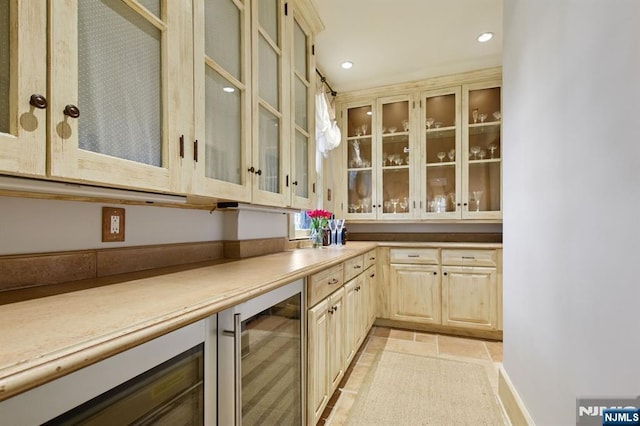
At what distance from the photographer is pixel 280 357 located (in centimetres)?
132

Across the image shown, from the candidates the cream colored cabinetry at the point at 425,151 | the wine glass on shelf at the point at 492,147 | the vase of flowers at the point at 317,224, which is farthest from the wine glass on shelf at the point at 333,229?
the wine glass on shelf at the point at 492,147

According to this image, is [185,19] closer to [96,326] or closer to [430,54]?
[96,326]

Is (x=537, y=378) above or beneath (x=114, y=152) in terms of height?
beneath

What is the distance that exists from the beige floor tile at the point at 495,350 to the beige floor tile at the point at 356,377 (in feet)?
3.60

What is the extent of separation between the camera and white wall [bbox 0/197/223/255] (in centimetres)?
91

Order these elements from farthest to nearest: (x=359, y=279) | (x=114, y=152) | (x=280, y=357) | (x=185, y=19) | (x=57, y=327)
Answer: (x=359, y=279) → (x=280, y=357) → (x=185, y=19) → (x=114, y=152) → (x=57, y=327)

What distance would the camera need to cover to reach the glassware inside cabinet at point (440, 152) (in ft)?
11.1

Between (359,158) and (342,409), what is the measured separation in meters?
2.68

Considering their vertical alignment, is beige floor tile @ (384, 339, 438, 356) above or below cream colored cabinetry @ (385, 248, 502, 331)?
below

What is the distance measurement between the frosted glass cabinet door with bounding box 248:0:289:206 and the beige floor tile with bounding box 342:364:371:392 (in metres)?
1.33

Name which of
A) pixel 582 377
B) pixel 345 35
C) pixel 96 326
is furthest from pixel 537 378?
pixel 345 35

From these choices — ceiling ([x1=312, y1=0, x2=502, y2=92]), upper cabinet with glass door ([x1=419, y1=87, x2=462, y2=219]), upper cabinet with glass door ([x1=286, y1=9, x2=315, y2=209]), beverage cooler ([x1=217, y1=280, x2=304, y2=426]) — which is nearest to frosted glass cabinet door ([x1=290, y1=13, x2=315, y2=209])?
upper cabinet with glass door ([x1=286, y1=9, x2=315, y2=209])

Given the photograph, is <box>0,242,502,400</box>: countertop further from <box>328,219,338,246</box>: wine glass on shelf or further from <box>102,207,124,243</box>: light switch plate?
<box>328,219,338,246</box>: wine glass on shelf

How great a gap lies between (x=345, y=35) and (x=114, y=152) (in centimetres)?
233
